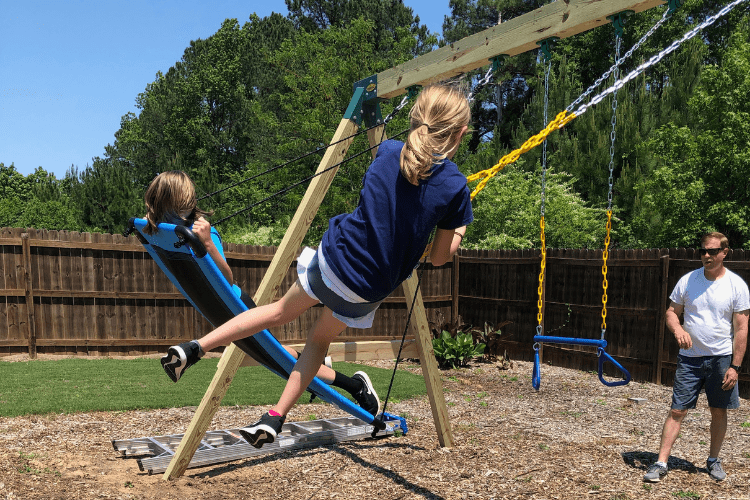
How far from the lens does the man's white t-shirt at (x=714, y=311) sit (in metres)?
4.47

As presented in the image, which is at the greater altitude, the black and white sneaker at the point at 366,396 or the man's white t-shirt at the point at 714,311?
the man's white t-shirt at the point at 714,311

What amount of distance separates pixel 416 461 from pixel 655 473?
67.4 inches

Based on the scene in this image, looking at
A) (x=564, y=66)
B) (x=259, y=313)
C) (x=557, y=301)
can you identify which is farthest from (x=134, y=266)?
(x=564, y=66)

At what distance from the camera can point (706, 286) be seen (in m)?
4.56

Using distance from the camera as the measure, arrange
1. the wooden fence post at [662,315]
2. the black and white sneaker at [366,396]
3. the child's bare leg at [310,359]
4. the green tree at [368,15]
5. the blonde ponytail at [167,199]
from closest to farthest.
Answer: the child's bare leg at [310,359], the blonde ponytail at [167,199], the black and white sneaker at [366,396], the wooden fence post at [662,315], the green tree at [368,15]

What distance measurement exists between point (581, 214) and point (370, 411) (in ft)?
46.9

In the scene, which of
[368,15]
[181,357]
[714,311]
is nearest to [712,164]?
[714,311]

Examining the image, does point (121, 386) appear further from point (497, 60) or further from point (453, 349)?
point (497, 60)

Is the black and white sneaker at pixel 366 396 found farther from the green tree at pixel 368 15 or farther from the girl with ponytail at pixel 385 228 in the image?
the green tree at pixel 368 15

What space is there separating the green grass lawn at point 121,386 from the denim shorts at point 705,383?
3.35 m

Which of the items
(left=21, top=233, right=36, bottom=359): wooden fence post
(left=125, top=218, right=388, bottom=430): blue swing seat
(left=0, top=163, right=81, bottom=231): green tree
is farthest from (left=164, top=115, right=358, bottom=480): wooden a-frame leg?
(left=0, top=163, right=81, bottom=231): green tree

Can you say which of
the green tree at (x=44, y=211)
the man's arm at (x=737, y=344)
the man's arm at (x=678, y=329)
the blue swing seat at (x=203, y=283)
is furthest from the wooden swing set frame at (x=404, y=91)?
the green tree at (x=44, y=211)

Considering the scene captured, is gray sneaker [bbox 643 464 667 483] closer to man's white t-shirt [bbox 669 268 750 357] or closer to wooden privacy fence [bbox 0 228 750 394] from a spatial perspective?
man's white t-shirt [bbox 669 268 750 357]

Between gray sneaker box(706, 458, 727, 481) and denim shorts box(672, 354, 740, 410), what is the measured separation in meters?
0.42
